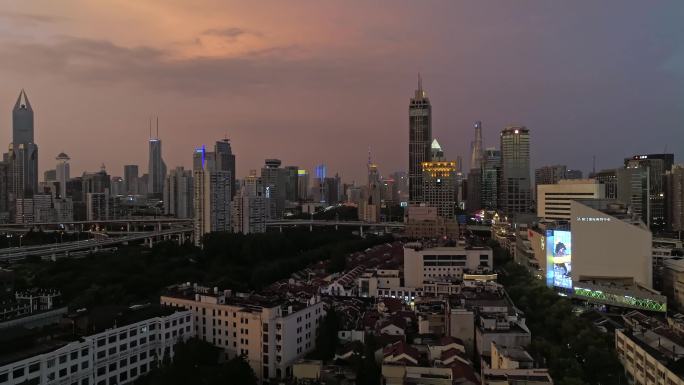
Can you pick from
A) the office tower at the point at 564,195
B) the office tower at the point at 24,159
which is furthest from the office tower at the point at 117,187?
the office tower at the point at 564,195

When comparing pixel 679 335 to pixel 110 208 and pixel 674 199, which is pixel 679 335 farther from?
pixel 110 208

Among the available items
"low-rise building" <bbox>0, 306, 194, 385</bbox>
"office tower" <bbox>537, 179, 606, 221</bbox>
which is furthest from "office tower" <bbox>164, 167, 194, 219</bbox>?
"low-rise building" <bbox>0, 306, 194, 385</bbox>

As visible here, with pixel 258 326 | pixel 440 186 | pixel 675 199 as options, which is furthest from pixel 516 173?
pixel 258 326

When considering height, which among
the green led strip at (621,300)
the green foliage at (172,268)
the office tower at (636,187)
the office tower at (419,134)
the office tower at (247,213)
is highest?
the office tower at (419,134)

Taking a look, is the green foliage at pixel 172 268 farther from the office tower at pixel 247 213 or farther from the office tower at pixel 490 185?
the office tower at pixel 490 185

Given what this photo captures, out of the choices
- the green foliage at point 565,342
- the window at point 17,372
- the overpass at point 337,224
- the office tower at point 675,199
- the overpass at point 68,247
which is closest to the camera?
the window at point 17,372

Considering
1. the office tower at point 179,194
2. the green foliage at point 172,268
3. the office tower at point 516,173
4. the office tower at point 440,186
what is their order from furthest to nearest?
the office tower at point 179,194, the office tower at point 516,173, the office tower at point 440,186, the green foliage at point 172,268

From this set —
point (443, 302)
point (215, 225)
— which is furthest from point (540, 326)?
point (215, 225)
